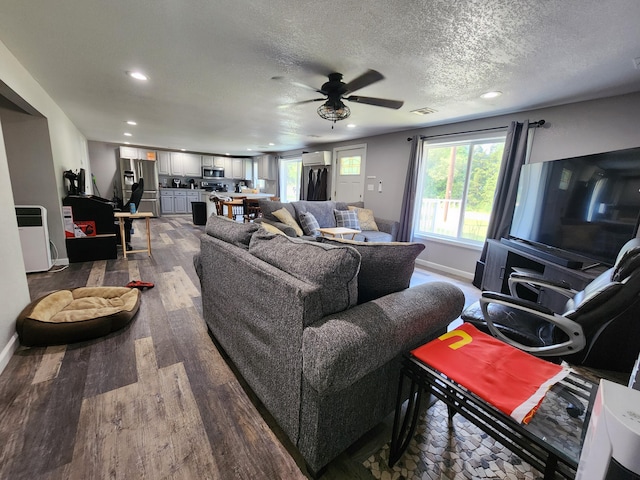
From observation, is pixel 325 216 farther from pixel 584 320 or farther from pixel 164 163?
pixel 164 163

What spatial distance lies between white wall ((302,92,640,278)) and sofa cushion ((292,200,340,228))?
1.15 m

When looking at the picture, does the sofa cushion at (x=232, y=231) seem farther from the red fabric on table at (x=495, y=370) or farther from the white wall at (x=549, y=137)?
the white wall at (x=549, y=137)

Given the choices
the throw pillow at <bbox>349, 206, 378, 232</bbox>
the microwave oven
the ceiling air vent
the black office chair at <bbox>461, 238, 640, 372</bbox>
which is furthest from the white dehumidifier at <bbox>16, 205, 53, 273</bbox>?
the microwave oven

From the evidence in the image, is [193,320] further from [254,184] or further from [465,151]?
[254,184]

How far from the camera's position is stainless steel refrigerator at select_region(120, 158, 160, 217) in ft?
25.0

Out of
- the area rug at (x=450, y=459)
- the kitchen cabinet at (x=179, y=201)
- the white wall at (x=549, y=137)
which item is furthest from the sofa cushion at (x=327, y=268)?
the kitchen cabinet at (x=179, y=201)

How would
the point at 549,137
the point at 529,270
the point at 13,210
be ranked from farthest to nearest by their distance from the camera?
the point at 549,137, the point at 529,270, the point at 13,210

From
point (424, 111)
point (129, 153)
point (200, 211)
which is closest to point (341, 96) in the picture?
point (424, 111)

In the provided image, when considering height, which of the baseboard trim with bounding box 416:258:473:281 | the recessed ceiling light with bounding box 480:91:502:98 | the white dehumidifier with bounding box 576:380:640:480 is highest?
the recessed ceiling light with bounding box 480:91:502:98

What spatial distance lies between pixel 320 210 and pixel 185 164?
640 centimetres

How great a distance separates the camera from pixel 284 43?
1917mm

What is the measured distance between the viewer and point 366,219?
16.1 ft

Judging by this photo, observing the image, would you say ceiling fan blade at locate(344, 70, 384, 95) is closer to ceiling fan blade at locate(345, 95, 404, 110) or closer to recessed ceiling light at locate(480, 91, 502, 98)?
ceiling fan blade at locate(345, 95, 404, 110)

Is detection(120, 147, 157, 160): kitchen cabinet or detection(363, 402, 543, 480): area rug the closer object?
detection(363, 402, 543, 480): area rug
